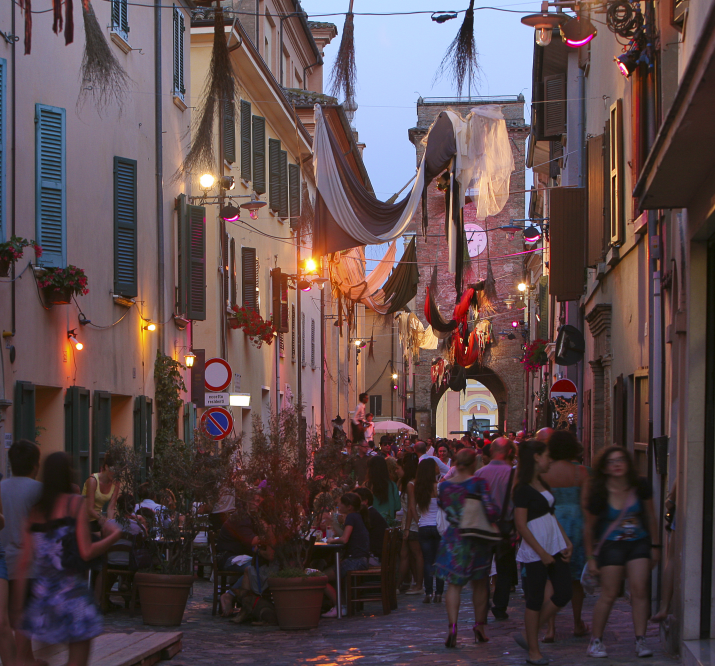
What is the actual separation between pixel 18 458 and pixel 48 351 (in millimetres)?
5393

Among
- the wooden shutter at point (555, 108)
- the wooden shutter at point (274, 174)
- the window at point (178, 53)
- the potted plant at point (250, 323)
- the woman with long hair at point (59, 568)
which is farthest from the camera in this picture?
the wooden shutter at point (555, 108)

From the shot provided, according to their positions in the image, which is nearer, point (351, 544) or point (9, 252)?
point (9, 252)

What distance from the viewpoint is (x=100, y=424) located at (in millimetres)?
13672

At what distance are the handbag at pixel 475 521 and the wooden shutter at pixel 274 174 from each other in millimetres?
16511

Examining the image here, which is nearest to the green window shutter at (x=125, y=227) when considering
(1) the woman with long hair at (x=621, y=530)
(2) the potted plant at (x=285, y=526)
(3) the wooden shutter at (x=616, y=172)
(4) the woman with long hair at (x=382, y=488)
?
(4) the woman with long hair at (x=382, y=488)

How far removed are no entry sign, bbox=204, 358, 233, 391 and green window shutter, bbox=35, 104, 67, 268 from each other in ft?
14.2

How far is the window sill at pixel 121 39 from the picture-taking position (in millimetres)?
14172

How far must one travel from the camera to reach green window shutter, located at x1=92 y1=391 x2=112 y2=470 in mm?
13422

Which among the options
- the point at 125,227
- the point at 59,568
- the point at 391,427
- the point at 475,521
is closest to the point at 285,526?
the point at 475,521

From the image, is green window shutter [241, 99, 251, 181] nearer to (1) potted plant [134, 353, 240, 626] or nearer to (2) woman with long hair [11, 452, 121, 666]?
(1) potted plant [134, 353, 240, 626]

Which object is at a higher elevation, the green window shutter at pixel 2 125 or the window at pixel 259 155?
the window at pixel 259 155

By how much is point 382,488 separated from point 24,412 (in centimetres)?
409

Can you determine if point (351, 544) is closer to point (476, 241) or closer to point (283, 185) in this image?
point (283, 185)

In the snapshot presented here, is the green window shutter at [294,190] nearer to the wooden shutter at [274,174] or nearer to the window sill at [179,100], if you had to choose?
the wooden shutter at [274,174]
